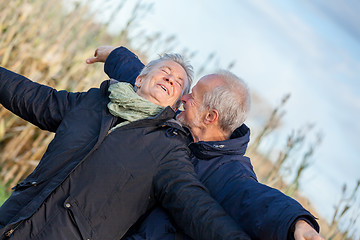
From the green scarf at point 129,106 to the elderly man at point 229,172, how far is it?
29 cm

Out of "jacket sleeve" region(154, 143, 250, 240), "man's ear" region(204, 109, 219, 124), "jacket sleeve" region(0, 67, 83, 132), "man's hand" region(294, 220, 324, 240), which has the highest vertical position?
"man's ear" region(204, 109, 219, 124)

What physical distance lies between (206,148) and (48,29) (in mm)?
3065

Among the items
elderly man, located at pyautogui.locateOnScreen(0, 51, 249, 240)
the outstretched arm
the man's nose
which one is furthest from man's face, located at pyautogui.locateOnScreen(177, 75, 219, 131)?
the outstretched arm

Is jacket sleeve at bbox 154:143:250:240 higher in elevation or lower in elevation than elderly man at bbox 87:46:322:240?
lower

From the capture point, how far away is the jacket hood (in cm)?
234

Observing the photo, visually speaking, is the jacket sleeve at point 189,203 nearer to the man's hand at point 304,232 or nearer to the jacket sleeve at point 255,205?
the jacket sleeve at point 255,205

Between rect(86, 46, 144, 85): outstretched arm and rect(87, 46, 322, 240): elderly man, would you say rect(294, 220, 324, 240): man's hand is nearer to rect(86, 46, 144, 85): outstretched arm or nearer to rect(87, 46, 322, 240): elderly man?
rect(87, 46, 322, 240): elderly man

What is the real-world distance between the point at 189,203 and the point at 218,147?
43 centimetres

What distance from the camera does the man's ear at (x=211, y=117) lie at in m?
2.49

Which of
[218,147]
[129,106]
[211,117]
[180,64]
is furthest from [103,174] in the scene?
[180,64]

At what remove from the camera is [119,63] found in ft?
10.2

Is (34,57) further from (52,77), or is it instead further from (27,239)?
(27,239)

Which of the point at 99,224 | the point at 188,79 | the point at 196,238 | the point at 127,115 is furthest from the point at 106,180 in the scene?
the point at 188,79

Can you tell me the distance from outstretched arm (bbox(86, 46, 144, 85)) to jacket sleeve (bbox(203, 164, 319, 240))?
104cm
